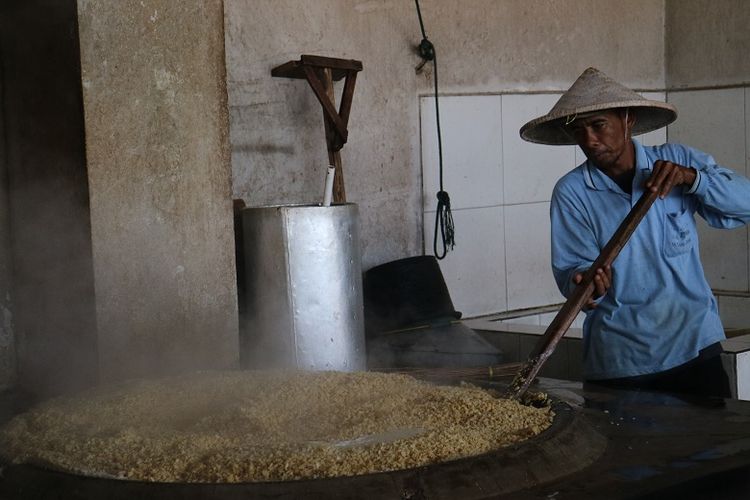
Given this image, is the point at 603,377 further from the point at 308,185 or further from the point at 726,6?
the point at 726,6

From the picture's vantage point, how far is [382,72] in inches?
180

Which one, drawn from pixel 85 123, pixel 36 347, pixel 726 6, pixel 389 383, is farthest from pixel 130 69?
pixel 726 6

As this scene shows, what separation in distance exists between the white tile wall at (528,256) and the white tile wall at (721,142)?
1.15 meters

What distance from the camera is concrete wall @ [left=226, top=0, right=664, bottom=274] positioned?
409 centimetres

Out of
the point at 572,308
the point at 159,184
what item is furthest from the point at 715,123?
the point at 159,184

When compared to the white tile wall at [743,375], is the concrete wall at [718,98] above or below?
above

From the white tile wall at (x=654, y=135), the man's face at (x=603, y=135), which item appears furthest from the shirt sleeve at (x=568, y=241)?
the white tile wall at (x=654, y=135)

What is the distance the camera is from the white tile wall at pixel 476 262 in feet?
16.1

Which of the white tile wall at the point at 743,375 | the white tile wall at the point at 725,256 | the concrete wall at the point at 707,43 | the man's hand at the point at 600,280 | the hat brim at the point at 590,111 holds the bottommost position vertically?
the white tile wall at the point at 743,375

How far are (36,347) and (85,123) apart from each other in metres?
0.95

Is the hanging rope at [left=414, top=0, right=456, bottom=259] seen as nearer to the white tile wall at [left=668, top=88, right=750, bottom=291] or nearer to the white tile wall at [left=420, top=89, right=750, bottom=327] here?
the white tile wall at [left=420, top=89, right=750, bottom=327]

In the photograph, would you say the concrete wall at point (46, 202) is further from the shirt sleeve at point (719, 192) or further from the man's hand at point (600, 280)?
the shirt sleeve at point (719, 192)

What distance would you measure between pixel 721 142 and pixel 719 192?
10.6 feet

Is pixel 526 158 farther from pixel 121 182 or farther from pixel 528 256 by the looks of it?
pixel 121 182
